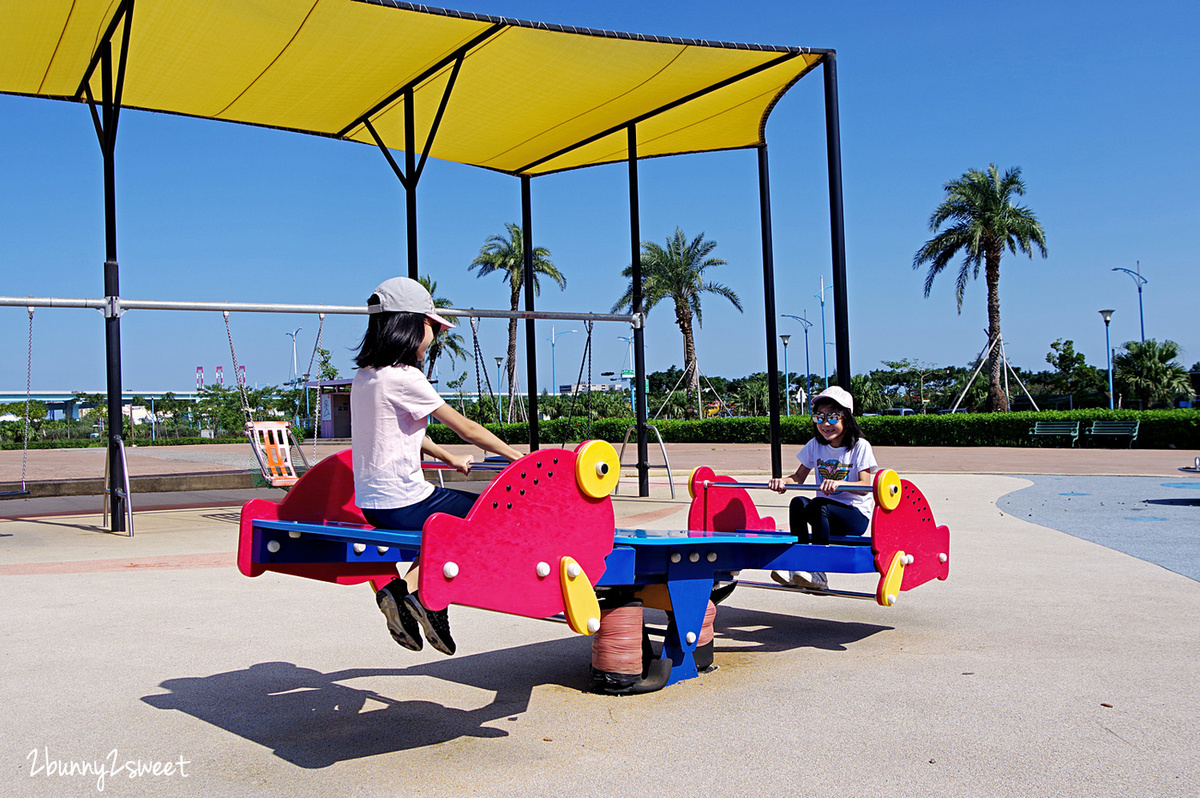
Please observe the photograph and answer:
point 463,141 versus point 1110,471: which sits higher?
point 463,141

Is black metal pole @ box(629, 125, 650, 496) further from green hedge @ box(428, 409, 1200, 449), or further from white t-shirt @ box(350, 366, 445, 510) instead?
green hedge @ box(428, 409, 1200, 449)

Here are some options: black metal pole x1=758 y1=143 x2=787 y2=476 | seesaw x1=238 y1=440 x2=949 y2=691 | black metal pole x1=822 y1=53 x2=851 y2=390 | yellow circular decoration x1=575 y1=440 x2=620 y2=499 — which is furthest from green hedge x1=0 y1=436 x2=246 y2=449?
yellow circular decoration x1=575 y1=440 x2=620 y2=499

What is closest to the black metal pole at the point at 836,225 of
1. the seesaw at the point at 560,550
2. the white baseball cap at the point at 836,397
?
the white baseball cap at the point at 836,397

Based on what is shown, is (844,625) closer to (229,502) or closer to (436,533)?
(436,533)

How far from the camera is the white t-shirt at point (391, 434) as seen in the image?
3482mm

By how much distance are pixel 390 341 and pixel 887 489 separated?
2494 mm

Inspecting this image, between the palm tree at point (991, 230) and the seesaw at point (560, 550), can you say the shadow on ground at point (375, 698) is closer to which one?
the seesaw at point (560, 550)

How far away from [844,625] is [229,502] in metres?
10.9

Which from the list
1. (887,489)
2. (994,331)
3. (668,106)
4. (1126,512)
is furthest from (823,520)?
(994,331)

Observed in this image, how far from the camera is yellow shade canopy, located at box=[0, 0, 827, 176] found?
8.63 m

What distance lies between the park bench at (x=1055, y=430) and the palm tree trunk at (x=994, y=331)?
10.2ft

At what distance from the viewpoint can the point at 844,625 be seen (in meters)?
5.40

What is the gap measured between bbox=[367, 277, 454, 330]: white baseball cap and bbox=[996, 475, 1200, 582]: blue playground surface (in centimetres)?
576

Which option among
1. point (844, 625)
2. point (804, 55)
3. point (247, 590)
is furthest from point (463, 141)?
point (844, 625)
